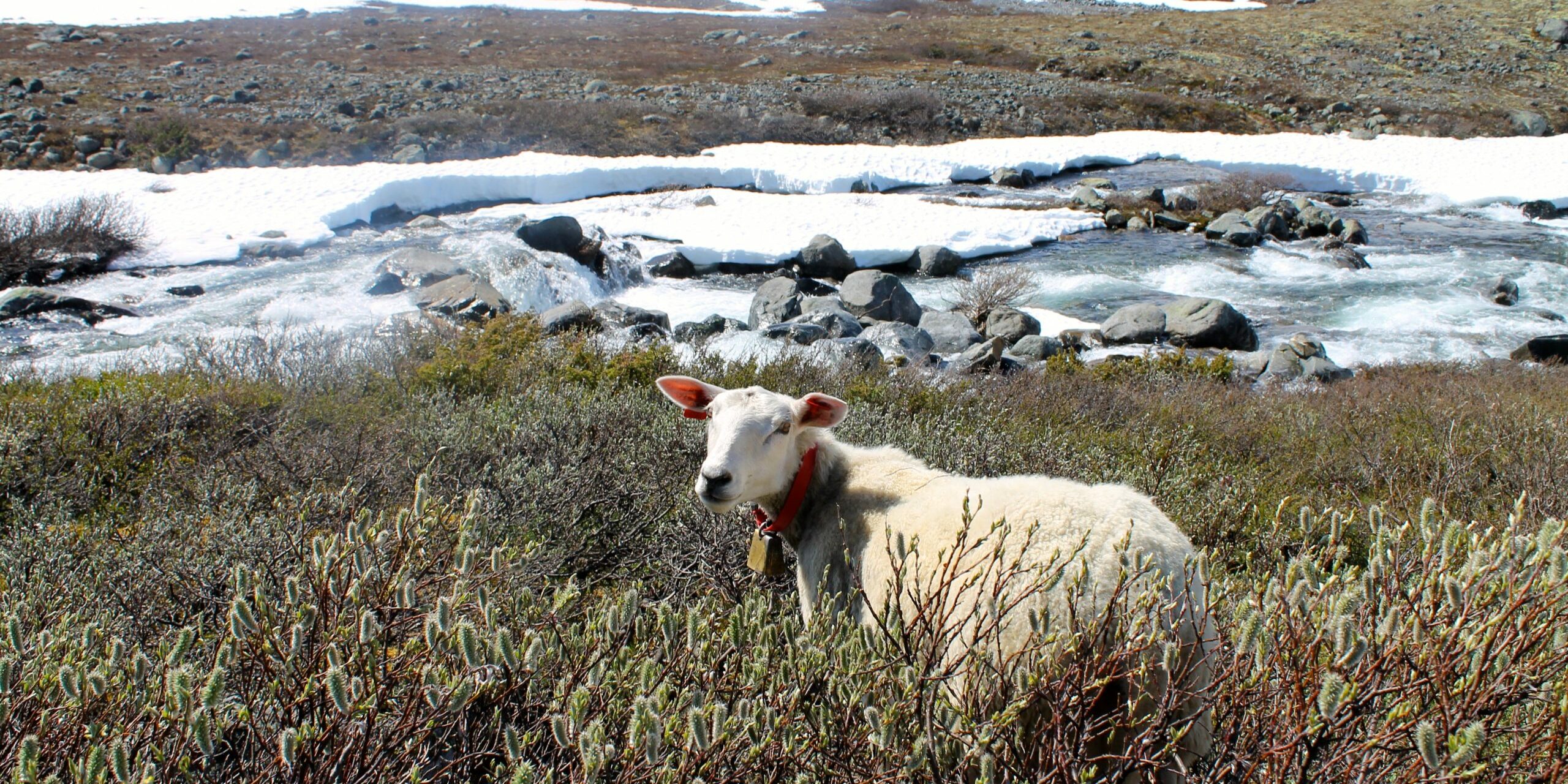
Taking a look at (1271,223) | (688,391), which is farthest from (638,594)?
(1271,223)

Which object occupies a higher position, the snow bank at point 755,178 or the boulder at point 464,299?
the snow bank at point 755,178

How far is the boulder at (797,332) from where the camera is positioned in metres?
11.2

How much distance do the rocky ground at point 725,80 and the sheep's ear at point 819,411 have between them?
20.7m

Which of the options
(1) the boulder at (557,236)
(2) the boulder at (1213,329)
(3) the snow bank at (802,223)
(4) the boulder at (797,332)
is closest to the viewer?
(4) the boulder at (797,332)

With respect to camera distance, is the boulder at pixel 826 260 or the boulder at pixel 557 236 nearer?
the boulder at pixel 557 236

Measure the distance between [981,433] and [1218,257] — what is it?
13.4m

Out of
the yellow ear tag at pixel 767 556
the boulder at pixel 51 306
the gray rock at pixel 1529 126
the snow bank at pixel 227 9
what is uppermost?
the snow bank at pixel 227 9

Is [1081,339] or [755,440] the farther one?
[1081,339]

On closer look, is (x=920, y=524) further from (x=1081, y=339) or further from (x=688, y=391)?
(x=1081, y=339)

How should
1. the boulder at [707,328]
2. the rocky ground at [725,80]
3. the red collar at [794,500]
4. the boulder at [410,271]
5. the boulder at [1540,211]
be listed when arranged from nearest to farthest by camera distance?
1. the red collar at [794,500]
2. the boulder at [707,328]
3. the boulder at [410,271]
4. the boulder at [1540,211]
5. the rocky ground at [725,80]

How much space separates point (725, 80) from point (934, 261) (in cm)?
2146

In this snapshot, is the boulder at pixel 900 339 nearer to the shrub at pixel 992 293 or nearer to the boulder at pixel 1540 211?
the shrub at pixel 992 293

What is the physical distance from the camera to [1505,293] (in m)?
14.2

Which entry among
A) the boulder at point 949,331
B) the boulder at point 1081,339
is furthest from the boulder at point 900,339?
the boulder at point 1081,339
